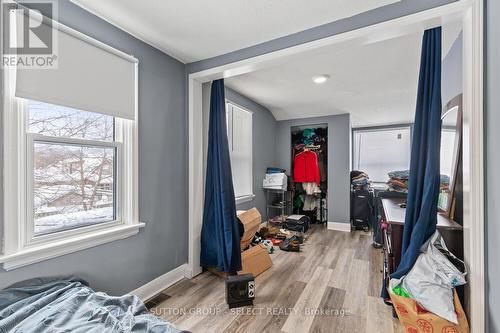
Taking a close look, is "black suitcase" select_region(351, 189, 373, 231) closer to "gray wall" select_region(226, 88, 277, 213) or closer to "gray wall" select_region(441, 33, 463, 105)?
"gray wall" select_region(226, 88, 277, 213)

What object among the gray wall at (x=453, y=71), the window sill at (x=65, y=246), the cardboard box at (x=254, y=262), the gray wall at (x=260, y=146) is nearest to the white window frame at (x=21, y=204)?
the window sill at (x=65, y=246)

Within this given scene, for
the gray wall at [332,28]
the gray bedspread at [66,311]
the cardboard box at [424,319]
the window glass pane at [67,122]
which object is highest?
the gray wall at [332,28]

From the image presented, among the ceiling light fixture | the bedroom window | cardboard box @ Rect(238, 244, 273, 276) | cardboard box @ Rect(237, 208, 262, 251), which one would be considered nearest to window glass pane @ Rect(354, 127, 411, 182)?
the ceiling light fixture

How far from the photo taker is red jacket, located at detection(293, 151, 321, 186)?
4766 millimetres

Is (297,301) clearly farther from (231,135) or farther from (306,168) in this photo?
(306,168)

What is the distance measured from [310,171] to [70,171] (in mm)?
4042

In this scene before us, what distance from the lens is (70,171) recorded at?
1.69m

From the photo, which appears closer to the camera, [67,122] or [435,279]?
[435,279]

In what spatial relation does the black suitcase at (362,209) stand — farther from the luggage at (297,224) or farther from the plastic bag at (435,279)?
the plastic bag at (435,279)

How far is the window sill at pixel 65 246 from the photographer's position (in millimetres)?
1352

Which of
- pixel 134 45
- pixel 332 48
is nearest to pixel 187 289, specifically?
pixel 134 45

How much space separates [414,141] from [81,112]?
2550mm

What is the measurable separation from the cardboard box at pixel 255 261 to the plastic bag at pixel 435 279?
1.46 m

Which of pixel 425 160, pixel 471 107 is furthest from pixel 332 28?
pixel 425 160
